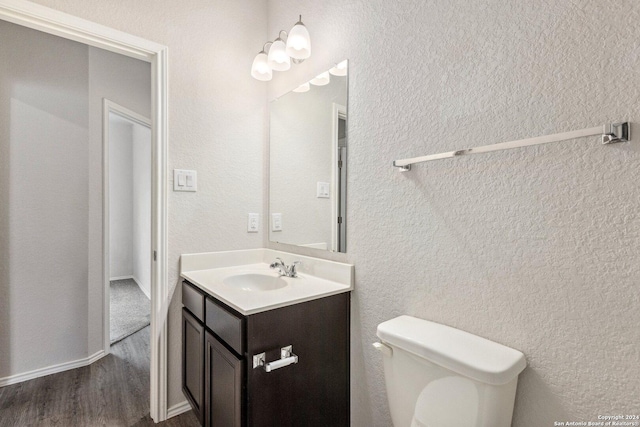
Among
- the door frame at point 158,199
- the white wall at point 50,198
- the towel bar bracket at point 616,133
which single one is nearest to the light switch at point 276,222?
the door frame at point 158,199

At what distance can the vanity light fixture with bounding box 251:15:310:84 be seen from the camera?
5.08 feet

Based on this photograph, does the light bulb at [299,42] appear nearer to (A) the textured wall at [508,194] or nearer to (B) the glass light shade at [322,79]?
(B) the glass light shade at [322,79]

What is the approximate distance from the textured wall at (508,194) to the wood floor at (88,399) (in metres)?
1.25

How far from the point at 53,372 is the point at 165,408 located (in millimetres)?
1047

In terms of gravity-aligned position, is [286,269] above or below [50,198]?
below

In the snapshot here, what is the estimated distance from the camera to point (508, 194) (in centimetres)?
96

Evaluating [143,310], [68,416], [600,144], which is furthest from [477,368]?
[143,310]

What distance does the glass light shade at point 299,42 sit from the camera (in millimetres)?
1542

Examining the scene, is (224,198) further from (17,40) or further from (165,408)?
(17,40)

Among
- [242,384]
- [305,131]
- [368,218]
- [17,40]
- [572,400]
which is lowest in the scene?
[242,384]

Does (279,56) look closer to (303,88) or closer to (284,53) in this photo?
(284,53)

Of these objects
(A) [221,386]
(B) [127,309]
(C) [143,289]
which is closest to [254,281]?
(A) [221,386]

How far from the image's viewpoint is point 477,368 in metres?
0.85

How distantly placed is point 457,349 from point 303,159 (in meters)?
1.20
